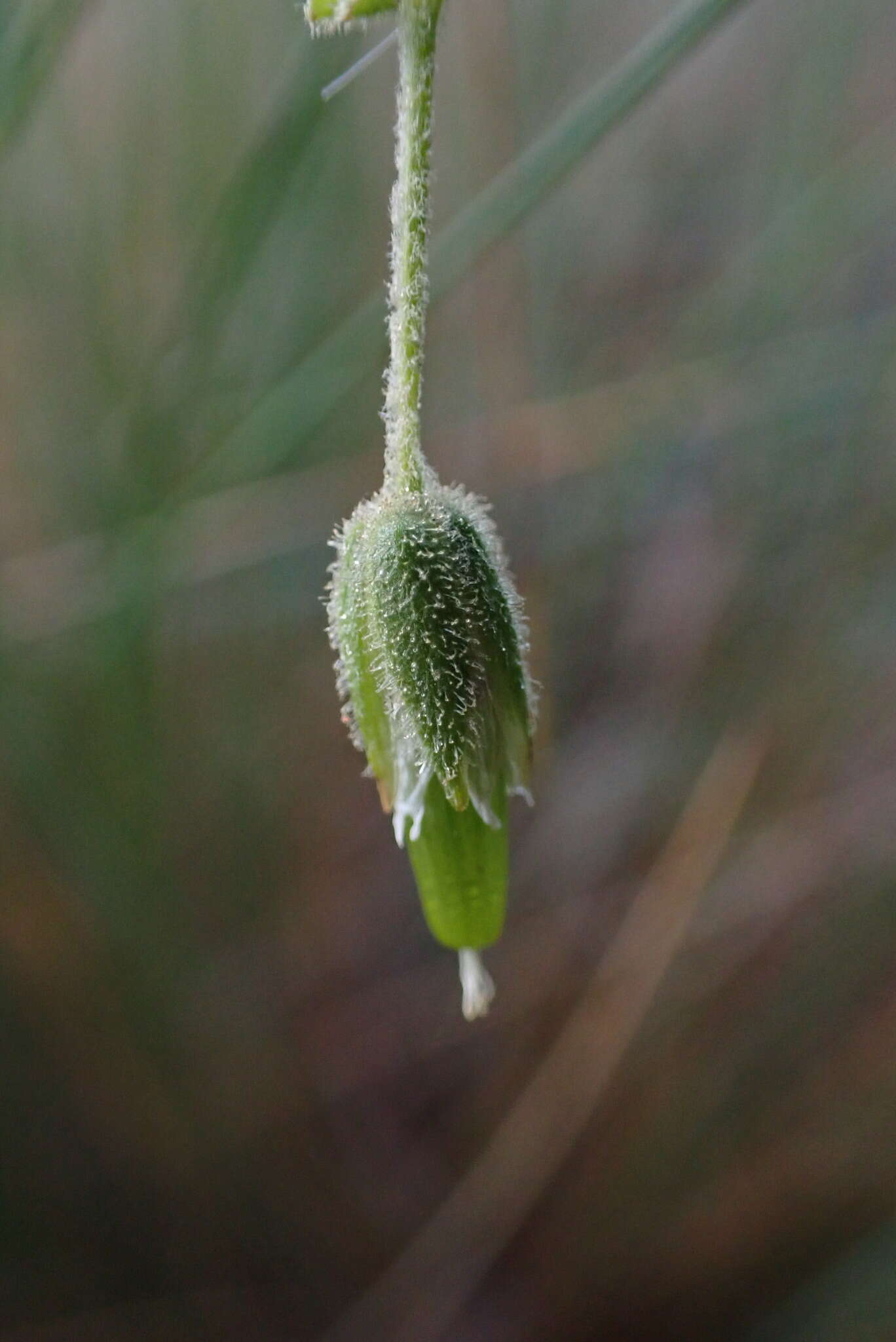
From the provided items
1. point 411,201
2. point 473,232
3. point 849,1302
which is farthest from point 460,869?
point 849,1302

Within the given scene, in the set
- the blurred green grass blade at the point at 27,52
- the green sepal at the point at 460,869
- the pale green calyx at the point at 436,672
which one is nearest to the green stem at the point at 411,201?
the pale green calyx at the point at 436,672

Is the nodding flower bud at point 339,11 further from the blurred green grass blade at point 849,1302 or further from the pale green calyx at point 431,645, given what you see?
the blurred green grass blade at point 849,1302

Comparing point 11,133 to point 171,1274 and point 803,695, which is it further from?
point 171,1274

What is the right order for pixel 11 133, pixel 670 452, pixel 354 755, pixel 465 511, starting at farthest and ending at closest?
pixel 354 755 → pixel 670 452 → pixel 11 133 → pixel 465 511

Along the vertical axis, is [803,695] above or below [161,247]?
below

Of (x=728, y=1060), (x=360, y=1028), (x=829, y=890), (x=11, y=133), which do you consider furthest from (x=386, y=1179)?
(x=11, y=133)

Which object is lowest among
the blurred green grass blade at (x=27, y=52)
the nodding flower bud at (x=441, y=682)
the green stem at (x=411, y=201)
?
the nodding flower bud at (x=441, y=682)
